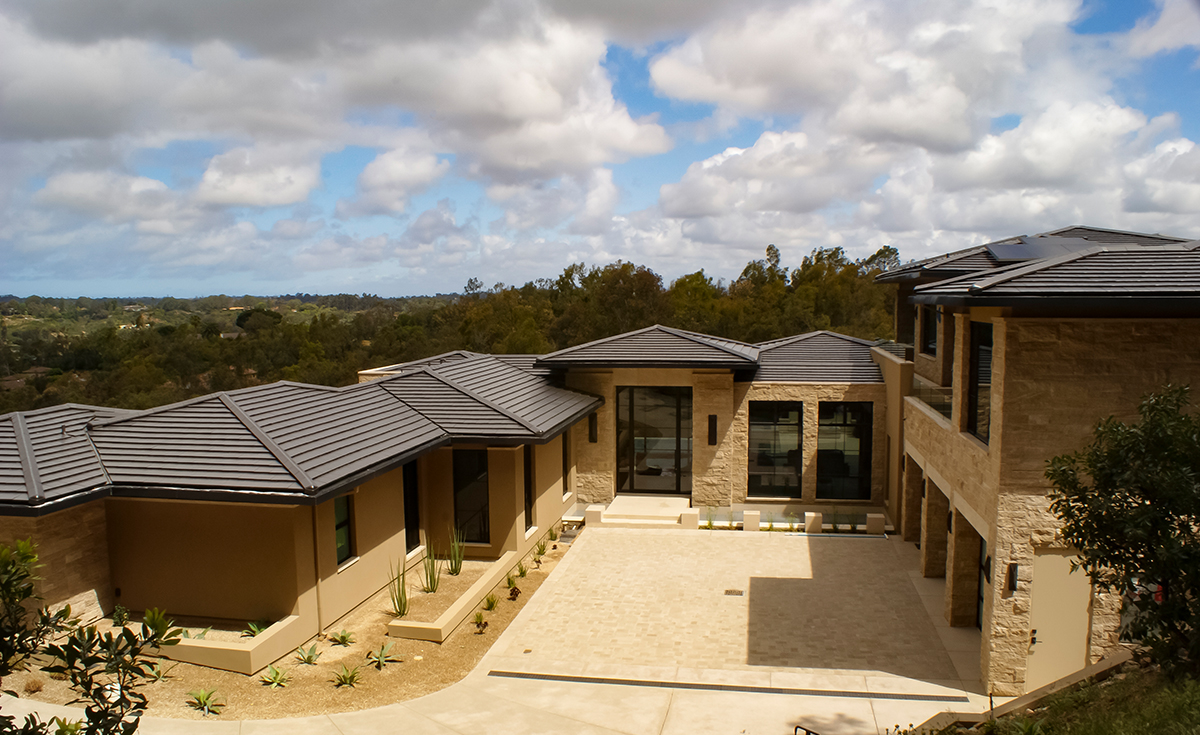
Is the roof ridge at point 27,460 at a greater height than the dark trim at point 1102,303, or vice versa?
the dark trim at point 1102,303

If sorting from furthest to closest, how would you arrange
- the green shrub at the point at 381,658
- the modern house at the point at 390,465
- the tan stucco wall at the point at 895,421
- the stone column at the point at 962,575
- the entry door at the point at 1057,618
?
the tan stucco wall at the point at 895,421, the stone column at the point at 962,575, the modern house at the point at 390,465, the green shrub at the point at 381,658, the entry door at the point at 1057,618

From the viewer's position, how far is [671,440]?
20922 millimetres

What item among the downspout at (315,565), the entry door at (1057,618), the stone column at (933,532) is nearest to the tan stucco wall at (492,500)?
the downspout at (315,565)

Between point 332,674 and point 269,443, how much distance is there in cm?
383

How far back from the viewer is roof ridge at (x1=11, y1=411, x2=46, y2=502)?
34.9 ft

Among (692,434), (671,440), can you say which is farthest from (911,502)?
(671,440)

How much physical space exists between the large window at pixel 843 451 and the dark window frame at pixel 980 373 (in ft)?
27.9

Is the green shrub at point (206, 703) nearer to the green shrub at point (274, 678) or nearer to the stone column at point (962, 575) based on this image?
the green shrub at point (274, 678)

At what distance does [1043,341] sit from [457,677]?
375 inches

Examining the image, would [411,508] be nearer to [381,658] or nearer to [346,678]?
[381,658]

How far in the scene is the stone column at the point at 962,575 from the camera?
12.5 metres

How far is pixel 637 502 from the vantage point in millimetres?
20531

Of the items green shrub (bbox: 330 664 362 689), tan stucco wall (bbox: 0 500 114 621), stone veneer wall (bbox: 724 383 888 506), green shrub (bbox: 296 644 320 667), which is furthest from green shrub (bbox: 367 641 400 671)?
stone veneer wall (bbox: 724 383 888 506)

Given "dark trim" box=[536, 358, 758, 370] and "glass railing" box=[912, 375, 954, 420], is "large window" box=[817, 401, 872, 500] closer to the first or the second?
"dark trim" box=[536, 358, 758, 370]
